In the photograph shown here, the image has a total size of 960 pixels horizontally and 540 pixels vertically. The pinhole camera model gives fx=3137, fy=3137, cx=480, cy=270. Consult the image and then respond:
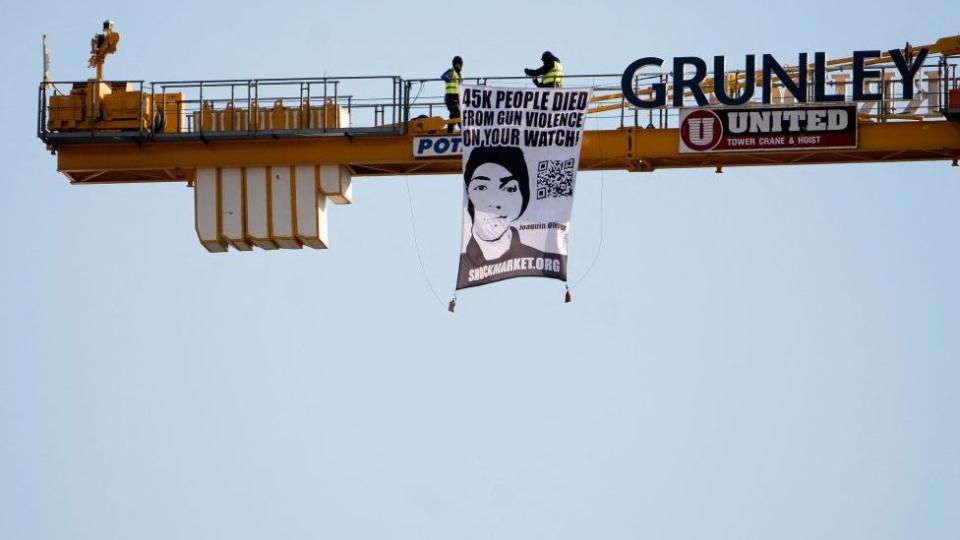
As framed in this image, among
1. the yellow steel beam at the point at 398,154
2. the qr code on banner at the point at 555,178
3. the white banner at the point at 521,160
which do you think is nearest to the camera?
the white banner at the point at 521,160

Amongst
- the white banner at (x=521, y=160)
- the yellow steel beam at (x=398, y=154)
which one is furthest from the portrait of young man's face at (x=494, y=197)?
the yellow steel beam at (x=398, y=154)

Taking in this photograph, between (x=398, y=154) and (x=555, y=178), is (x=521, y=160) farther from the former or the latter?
(x=398, y=154)

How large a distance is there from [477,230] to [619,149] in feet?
10.7

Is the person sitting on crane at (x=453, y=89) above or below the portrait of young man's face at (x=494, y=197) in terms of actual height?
above

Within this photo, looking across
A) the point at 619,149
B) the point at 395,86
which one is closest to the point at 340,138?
the point at 395,86

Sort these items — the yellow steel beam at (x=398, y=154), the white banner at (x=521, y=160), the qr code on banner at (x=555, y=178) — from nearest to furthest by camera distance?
the white banner at (x=521, y=160), the qr code on banner at (x=555, y=178), the yellow steel beam at (x=398, y=154)

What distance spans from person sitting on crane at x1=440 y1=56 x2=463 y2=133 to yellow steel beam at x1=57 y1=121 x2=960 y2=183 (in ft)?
2.64

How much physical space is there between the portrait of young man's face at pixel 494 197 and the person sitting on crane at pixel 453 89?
164 centimetres

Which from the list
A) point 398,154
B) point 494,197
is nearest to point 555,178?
point 494,197

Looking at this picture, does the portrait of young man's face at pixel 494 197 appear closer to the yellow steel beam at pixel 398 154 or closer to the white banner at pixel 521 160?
the white banner at pixel 521 160

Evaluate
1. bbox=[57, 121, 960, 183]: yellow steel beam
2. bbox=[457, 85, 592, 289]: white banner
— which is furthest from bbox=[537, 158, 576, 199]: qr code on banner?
bbox=[57, 121, 960, 183]: yellow steel beam

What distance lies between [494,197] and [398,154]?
258 cm

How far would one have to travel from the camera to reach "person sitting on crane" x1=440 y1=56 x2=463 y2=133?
55.4m

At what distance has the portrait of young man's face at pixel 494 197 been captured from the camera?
5428 centimetres
